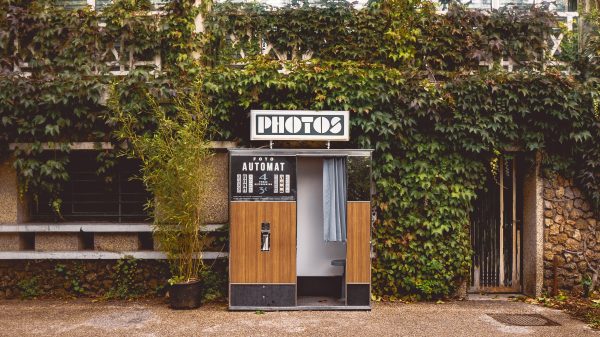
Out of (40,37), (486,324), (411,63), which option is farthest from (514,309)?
(40,37)

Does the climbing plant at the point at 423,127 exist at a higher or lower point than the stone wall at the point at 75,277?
higher

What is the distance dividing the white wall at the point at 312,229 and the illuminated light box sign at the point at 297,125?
31.7 inches

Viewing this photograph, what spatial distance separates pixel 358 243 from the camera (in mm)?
7582

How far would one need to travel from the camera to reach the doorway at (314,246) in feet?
27.2

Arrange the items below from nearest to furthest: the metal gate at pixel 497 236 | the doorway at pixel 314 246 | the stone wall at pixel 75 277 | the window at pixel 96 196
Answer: the doorway at pixel 314 246 < the stone wall at pixel 75 277 < the window at pixel 96 196 < the metal gate at pixel 497 236

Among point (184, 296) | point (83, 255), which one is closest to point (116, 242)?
point (83, 255)

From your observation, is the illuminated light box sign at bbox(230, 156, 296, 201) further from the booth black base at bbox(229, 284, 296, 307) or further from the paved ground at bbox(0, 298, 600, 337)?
the paved ground at bbox(0, 298, 600, 337)

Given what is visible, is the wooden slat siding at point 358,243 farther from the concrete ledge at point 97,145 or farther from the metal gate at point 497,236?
the metal gate at point 497,236

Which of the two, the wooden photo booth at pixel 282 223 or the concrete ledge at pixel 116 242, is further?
the concrete ledge at pixel 116 242

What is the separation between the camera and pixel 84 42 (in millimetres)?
8742

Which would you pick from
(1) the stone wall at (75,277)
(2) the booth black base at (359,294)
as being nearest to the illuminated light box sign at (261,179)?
(2) the booth black base at (359,294)

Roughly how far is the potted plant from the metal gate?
5.19 m

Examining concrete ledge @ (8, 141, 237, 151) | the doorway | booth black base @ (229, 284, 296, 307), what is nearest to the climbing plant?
concrete ledge @ (8, 141, 237, 151)

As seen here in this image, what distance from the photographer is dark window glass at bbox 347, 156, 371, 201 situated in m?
7.53
